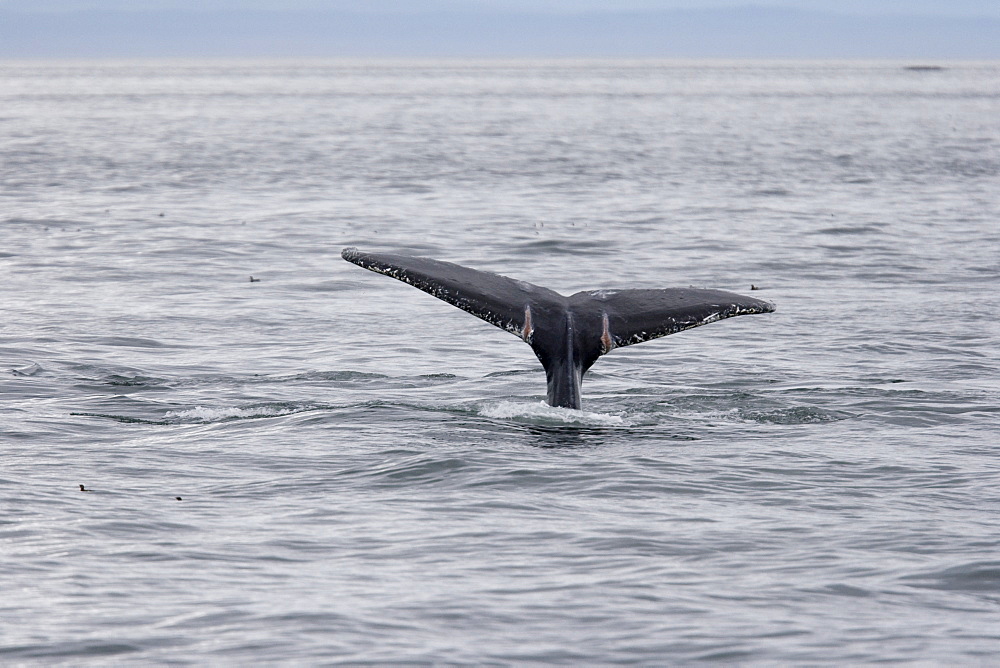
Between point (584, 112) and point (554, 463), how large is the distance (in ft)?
226

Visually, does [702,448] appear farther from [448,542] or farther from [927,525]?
[448,542]

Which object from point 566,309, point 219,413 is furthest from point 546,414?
point 219,413

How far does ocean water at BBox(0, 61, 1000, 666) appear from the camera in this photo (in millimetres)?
7051

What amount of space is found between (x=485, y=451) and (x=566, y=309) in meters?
1.13

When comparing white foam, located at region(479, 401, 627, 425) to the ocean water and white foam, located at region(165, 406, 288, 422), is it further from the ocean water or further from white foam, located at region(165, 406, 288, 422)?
white foam, located at region(165, 406, 288, 422)

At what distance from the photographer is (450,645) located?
678cm

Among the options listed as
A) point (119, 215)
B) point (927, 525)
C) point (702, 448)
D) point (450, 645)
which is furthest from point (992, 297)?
point (119, 215)

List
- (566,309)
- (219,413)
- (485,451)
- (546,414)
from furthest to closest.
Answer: (219,413) → (546,414) → (566,309) → (485,451)

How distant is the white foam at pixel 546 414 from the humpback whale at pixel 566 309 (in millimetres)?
244

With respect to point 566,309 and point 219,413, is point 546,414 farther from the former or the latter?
point 219,413

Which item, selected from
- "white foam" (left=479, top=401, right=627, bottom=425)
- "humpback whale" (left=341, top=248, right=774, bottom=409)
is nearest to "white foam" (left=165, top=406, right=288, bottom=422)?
"white foam" (left=479, top=401, right=627, bottom=425)

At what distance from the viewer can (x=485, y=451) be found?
10.2 metres

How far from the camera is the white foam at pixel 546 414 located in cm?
1084

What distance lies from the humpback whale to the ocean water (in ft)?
2.12
